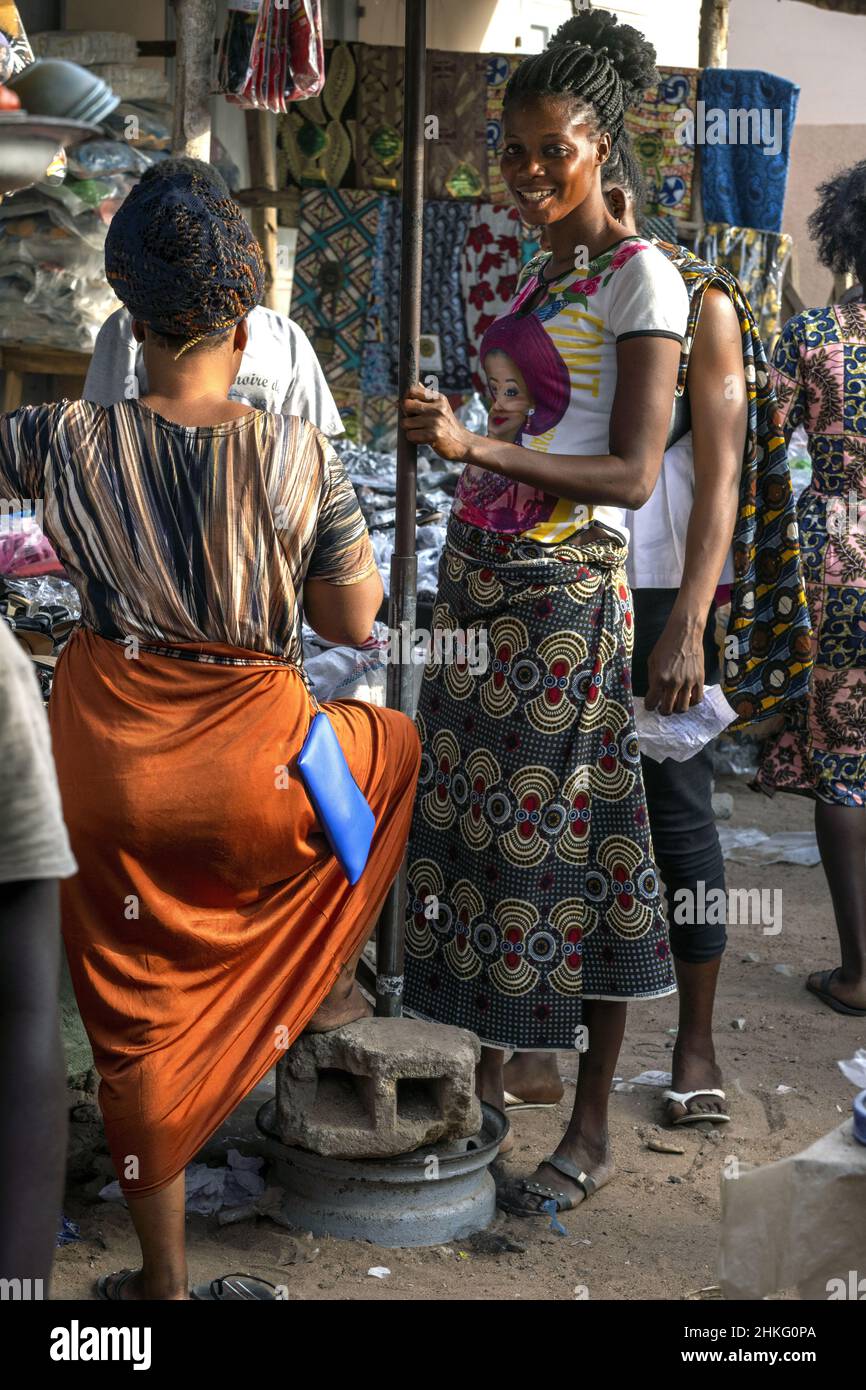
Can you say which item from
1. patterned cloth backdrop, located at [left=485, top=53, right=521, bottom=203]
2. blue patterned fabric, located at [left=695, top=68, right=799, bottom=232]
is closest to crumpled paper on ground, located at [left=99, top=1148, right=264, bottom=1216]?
patterned cloth backdrop, located at [left=485, top=53, right=521, bottom=203]

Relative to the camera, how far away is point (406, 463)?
3.09 m

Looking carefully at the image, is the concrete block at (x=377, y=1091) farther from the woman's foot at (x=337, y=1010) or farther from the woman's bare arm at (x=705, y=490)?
the woman's bare arm at (x=705, y=490)

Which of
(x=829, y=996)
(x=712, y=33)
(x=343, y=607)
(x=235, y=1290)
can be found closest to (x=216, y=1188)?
(x=235, y=1290)

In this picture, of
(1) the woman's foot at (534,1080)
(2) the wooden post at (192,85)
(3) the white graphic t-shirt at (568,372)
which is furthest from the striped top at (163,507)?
(2) the wooden post at (192,85)

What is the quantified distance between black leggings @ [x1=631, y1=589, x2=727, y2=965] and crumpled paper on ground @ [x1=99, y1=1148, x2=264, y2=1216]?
3.73ft

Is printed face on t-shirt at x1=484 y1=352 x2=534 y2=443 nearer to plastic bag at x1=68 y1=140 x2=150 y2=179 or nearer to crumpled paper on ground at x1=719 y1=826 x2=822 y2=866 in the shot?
crumpled paper on ground at x1=719 y1=826 x2=822 y2=866

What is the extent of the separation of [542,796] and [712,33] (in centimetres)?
630

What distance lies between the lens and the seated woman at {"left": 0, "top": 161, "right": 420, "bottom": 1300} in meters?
2.54

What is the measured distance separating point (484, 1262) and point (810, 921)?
281 cm

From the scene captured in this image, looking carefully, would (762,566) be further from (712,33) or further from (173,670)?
(712,33)

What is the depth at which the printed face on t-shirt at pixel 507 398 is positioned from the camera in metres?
3.16

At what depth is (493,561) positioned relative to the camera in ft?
10.4

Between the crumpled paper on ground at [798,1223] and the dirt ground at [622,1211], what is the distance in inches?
36.2
